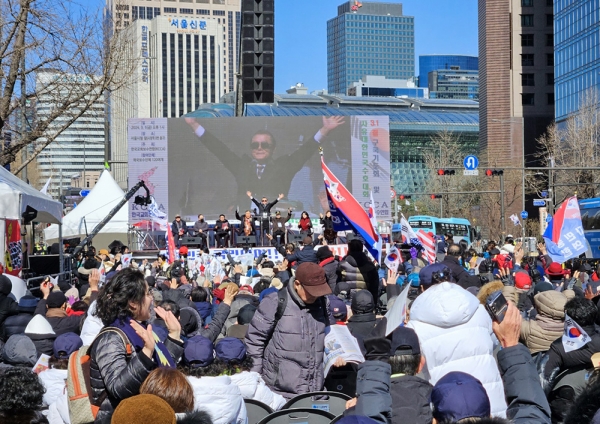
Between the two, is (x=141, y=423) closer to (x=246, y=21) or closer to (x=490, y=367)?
(x=490, y=367)

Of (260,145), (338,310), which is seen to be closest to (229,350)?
(338,310)

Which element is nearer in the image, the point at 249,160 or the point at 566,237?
the point at 566,237

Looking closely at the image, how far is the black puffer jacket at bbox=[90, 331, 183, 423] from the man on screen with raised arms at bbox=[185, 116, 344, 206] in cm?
2988

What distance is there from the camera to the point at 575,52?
67875mm

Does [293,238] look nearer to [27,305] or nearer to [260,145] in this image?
[260,145]

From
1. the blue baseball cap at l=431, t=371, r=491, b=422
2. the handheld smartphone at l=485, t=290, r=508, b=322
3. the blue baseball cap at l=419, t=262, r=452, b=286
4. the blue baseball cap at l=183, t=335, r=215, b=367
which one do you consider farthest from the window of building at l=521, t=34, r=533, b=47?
the blue baseball cap at l=431, t=371, r=491, b=422

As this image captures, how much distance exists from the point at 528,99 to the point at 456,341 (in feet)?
267

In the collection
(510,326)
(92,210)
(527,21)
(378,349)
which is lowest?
(378,349)

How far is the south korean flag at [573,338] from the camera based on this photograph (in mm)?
5523

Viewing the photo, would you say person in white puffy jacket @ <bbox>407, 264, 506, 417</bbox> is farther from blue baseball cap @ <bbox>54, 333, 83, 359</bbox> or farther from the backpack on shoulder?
blue baseball cap @ <bbox>54, 333, 83, 359</bbox>

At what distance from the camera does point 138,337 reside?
4742mm

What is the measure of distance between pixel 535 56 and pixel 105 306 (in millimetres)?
83437

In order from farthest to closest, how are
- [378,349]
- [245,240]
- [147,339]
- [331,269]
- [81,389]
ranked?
1. [245,240]
2. [331,269]
3. [81,389]
4. [147,339]
5. [378,349]

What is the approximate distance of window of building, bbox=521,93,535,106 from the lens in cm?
8269
